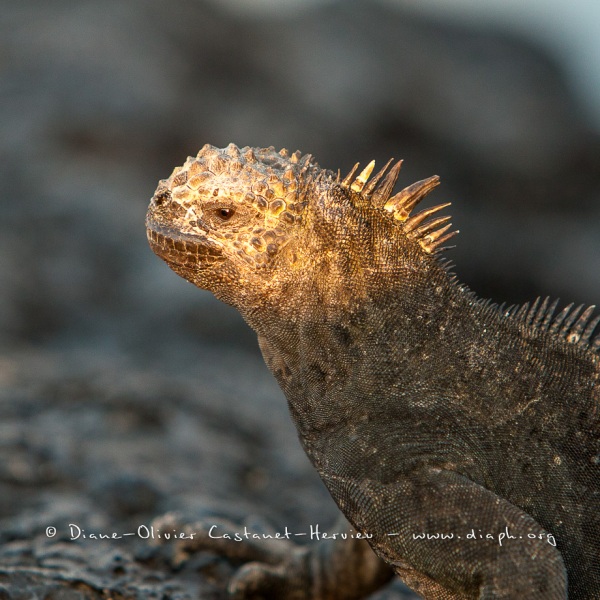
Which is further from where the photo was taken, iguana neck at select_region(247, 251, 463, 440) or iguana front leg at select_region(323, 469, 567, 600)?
iguana neck at select_region(247, 251, 463, 440)

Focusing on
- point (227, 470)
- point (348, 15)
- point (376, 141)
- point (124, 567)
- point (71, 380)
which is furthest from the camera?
point (348, 15)

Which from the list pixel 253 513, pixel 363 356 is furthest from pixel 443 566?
pixel 253 513

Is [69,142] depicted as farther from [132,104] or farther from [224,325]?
[224,325]

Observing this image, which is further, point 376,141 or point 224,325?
point 376,141

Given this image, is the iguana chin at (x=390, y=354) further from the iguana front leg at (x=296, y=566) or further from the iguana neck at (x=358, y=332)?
the iguana front leg at (x=296, y=566)

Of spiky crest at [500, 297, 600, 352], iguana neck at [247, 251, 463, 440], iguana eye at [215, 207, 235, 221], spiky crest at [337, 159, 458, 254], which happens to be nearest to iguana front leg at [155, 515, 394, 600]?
iguana neck at [247, 251, 463, 440]

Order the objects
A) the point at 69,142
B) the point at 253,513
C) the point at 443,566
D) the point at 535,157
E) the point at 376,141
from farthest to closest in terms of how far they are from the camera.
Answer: the point at 535,157 → the point at 376,141 → the point at 69,142 → the point at 253,513 → the point at 443,566

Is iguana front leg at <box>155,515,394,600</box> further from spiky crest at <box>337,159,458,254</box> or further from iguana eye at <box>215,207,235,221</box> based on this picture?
iguana eye at <box>215,207,235,221</box>
